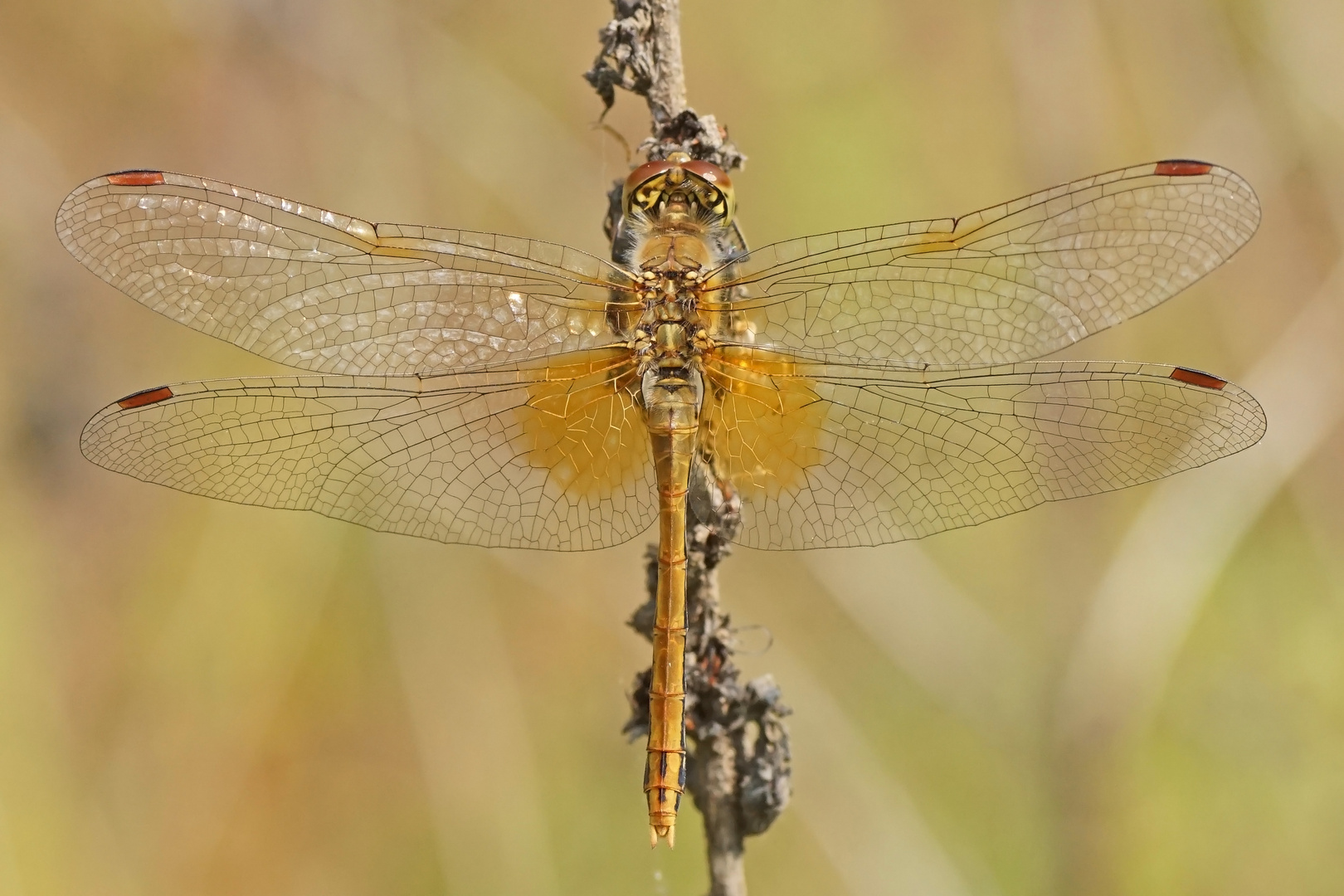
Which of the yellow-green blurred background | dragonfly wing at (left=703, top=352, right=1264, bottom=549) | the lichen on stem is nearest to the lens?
the lichen on stem

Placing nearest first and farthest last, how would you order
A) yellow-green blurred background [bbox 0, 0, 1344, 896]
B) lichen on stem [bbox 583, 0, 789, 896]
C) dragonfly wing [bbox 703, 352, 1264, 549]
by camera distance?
lichen on stem [bbox 583, 0, 789, 896], dragonfly wing [bbox 703, 352, 1264, 549], yellow-green blurred background [bbox 0, 0, 1344, 896]

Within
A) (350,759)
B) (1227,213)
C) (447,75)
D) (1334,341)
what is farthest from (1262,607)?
(447,75)

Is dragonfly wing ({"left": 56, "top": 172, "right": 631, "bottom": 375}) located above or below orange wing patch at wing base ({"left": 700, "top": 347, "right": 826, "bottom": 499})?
above

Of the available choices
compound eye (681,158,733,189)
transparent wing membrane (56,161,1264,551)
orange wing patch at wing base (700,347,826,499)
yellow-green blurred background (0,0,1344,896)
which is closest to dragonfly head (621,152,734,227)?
compound eye (681,158,733,189)

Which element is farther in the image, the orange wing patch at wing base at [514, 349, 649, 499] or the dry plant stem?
the orange wing patch at wing base at [514, 349, 649, 499]

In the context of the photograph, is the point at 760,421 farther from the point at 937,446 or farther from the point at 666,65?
the point at 666,65

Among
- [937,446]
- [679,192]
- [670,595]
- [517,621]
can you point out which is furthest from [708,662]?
[517,621]

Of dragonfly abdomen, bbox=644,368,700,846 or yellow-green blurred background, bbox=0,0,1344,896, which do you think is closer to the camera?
dragonfly abdomen, bbox=644,368,700,846

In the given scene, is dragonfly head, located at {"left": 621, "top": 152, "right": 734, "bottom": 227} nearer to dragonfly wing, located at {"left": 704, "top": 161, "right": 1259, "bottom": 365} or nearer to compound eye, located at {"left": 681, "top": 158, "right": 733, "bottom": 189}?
compound eye, located at {"left": 681, "top": 158, "right": 733, "bottom": 189}

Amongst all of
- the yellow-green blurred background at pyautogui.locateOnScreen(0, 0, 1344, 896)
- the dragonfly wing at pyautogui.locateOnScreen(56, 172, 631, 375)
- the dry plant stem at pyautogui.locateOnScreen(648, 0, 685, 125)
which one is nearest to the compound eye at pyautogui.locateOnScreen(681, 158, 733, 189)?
the dry plant stem at pyautogui.locateOnScreen(648, 0, 685, 125)
